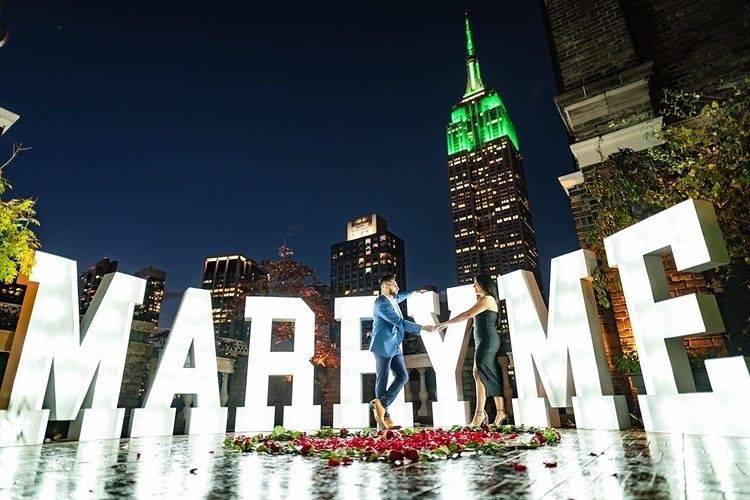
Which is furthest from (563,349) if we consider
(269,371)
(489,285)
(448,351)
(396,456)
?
(269,371)

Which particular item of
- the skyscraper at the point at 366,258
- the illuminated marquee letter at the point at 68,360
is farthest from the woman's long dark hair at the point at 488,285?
the skyscraper at the point at 366,258

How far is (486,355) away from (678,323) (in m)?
2.26

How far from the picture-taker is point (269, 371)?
25.0 feet

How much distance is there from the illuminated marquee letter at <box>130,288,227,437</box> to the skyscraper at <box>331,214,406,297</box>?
8109 cm

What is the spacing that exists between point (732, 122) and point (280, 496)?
6.14 meters

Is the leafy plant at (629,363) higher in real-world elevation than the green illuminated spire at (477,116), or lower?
lower

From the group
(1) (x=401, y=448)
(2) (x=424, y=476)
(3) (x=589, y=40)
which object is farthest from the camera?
(3) (x=589, y=40)

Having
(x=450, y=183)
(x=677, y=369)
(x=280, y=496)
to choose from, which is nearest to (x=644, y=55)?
(x=677, y=369)

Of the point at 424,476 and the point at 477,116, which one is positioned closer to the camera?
the point at 424,476

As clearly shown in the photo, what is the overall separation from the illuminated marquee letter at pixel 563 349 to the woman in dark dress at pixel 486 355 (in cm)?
99

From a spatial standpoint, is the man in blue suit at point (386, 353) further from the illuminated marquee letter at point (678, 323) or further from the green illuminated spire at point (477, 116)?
the green illuminated spire at point (477, 116)

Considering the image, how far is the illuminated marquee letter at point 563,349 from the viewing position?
5699 mm

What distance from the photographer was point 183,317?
7395mm

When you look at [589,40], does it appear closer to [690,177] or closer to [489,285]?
[690,177]
